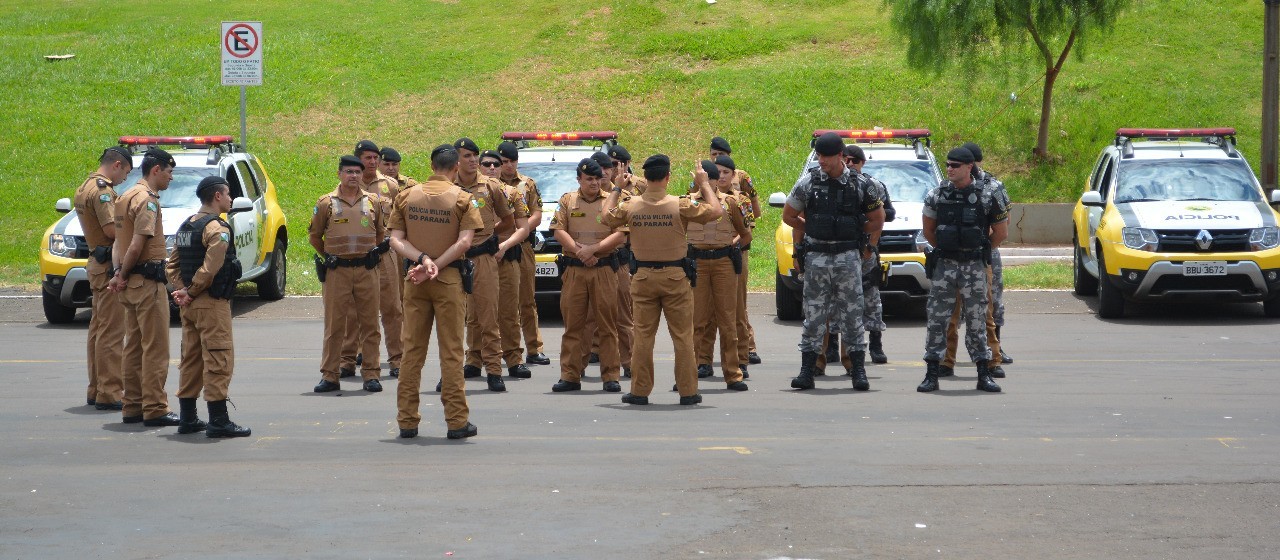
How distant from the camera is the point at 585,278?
1097 centimetres

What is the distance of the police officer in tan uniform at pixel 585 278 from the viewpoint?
419 inches

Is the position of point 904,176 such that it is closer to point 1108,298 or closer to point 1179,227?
point 1108,298

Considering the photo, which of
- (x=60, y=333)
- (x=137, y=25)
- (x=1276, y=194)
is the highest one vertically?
(x=137, y=25)

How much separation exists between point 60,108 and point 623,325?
19.9 meters

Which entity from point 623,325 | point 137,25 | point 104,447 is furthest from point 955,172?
point 137,25

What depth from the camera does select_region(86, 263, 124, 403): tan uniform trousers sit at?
9.38 metres

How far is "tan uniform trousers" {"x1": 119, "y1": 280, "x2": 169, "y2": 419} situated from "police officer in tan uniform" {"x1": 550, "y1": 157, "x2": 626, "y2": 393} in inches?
117

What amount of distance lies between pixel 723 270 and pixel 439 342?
2953mm

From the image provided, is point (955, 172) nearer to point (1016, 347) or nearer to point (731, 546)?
point (1016, 347)

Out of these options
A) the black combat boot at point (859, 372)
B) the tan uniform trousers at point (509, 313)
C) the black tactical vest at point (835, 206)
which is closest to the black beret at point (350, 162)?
the tan uniform trousers at point (509, 313)

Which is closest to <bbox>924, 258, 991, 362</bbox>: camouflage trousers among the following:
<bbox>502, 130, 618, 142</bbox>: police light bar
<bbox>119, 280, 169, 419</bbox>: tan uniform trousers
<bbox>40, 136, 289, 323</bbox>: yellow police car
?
<bbox>119, 280, 169, 419</bbox>: tan uniform trousers

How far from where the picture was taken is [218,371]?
8445 millimetres

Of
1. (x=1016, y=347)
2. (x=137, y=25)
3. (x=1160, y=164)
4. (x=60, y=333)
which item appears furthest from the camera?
(x=137, y=25)

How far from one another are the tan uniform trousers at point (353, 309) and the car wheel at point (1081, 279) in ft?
30.9
